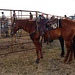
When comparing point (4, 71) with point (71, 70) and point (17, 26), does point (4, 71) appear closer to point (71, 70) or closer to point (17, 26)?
point (17, 26)

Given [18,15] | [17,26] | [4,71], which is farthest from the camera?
[18,15]

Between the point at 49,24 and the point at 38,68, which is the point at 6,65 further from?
the point at 49,24

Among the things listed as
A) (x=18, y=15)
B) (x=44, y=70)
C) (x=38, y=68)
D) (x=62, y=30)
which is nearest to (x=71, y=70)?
(x=44, y=70)

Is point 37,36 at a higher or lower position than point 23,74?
higher

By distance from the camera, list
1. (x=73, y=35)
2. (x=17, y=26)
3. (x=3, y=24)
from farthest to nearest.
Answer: (x=3, y=24)
(x=17, y=26)
(x=73, y=35)

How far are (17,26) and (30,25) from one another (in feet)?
2.10

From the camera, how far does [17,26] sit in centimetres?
433

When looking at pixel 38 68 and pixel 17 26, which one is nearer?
pixel 38 68

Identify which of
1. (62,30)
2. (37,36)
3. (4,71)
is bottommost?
(4,71)

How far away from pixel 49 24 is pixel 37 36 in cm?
78

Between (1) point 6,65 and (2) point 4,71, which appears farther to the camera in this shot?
(1) point 6,65

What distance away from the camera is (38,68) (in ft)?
12.1

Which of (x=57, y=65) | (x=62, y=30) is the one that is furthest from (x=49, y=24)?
(x=57, y=65)

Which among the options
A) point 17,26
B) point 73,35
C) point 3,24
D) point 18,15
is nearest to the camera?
point 73,35
